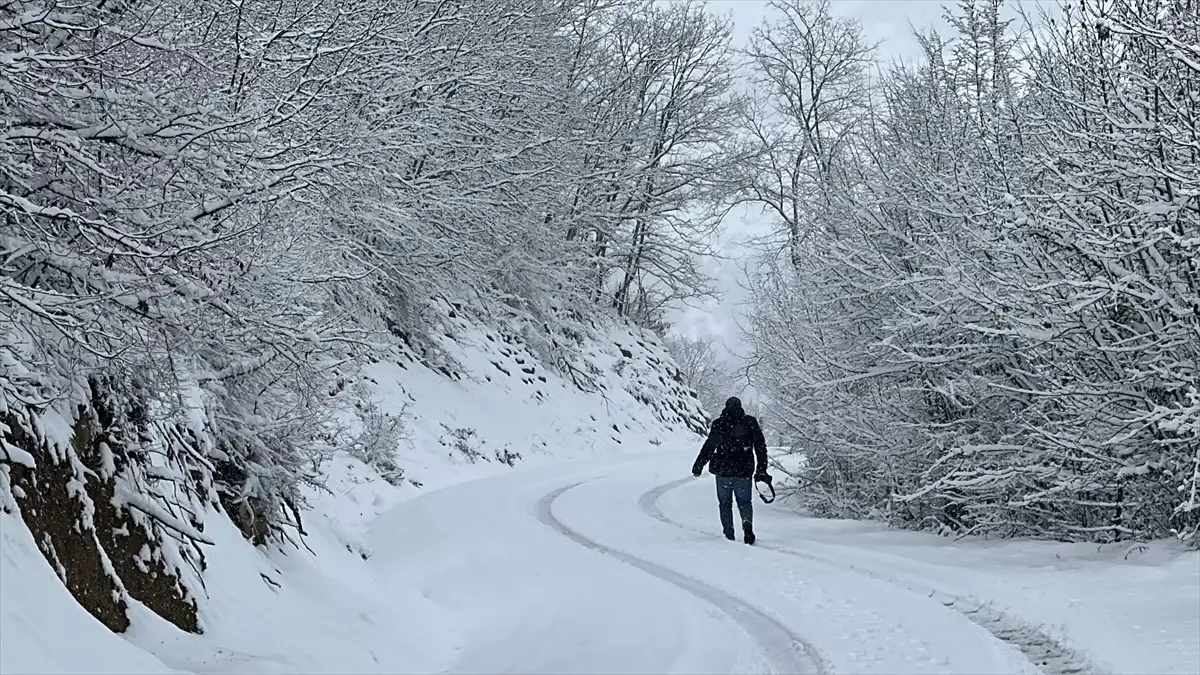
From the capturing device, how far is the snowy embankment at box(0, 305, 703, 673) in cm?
478

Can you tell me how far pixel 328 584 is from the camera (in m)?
8.27

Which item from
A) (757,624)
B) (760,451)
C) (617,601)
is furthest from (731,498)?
(757,624)

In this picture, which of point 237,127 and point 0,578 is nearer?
point 0,578

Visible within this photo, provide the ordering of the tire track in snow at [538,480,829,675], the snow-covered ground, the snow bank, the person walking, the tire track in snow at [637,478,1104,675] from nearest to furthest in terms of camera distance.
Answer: the snow-covered ground → the tire track in snow at [637,478,1104,675] → the tire track in snow at [538,480,829,675] → the person walking → the snow bank

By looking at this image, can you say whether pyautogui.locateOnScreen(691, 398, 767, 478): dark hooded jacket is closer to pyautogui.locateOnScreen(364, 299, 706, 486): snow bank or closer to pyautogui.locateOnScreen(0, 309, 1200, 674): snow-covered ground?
pyautogui.locateOnScreen(0, 309, 1200, 674): snow-covered ground

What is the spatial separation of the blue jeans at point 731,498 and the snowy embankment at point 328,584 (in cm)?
343

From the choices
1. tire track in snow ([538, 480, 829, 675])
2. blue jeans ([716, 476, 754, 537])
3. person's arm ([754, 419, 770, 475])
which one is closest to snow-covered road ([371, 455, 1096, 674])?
tire track in snow ([538, 480, 829, 675])

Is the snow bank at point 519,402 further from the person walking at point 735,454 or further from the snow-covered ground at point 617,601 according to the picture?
the person walking at point 735,454

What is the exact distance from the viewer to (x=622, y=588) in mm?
8961

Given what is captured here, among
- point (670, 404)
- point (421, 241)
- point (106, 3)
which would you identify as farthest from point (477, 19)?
point (670, 404)

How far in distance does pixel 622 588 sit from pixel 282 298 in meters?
3.70

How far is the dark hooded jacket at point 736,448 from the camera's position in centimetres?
1252

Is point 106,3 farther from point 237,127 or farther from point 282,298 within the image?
point 282,298

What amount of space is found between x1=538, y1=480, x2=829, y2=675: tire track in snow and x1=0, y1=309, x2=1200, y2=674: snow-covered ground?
0.02m
